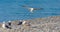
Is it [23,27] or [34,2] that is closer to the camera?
[23,27]

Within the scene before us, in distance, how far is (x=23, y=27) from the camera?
11820mm

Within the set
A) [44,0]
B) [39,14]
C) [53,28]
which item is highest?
[53,28]

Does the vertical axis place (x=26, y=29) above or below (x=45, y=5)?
above

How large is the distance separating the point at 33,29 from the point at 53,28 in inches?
27.2

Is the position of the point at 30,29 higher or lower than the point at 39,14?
higher

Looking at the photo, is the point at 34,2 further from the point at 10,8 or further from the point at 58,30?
the point at 58,30

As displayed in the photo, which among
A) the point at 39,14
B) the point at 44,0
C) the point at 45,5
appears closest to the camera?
the point at 39,14

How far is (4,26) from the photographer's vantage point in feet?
39.3

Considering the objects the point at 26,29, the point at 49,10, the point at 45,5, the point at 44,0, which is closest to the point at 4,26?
the point at 26,29

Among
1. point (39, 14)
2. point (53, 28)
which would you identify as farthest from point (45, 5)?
point (53, 28)

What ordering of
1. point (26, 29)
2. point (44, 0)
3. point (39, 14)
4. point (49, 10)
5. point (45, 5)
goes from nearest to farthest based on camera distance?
1. point (26, 29)
2. point (39, 14)
3. point (49, 10)
4. point (45, 5)
5. point (44, 0)

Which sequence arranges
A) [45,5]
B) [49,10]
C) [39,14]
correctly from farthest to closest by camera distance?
[45,5] < [49,10] < [39,14]

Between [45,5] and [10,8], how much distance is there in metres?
2.64

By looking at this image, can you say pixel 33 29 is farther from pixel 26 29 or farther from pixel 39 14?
pixel 39 14
